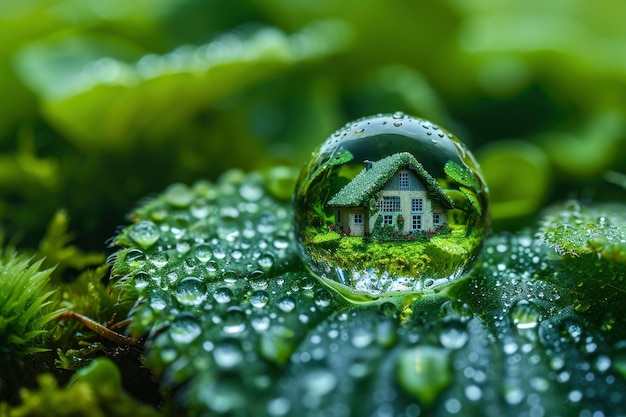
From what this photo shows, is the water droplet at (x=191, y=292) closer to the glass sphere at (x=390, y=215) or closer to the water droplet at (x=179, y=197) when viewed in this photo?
the glass sphere at (x=390, y=215)

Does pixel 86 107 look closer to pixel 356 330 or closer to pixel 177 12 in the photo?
pixel 177 12

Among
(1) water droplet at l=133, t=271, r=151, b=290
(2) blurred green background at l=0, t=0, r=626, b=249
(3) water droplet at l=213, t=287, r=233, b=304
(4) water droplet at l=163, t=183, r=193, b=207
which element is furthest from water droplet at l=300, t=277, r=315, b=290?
(2) blurred green background at l=0, t=0, r=626, b=249

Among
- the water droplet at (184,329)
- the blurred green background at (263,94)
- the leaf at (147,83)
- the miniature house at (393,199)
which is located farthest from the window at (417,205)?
the leaf at (147,83)

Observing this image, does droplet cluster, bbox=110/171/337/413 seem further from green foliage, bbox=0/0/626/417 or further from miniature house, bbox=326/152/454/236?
miniature house, bbox=326/152/454/236

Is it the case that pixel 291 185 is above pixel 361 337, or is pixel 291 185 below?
below

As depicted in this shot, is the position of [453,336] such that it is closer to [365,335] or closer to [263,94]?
[365,335]

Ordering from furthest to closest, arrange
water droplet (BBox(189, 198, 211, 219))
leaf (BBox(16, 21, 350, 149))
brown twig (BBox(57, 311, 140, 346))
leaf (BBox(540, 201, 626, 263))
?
leaf (BBox(16, 21, 350, 149))
water droplet (BBox(189, 198, 211, 219))
brown twig (BBox(57, 311, 140, 346))
leaf (BBox(540, 201, 626, 263))

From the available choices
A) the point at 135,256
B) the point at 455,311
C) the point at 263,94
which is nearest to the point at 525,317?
the point at 455,311
